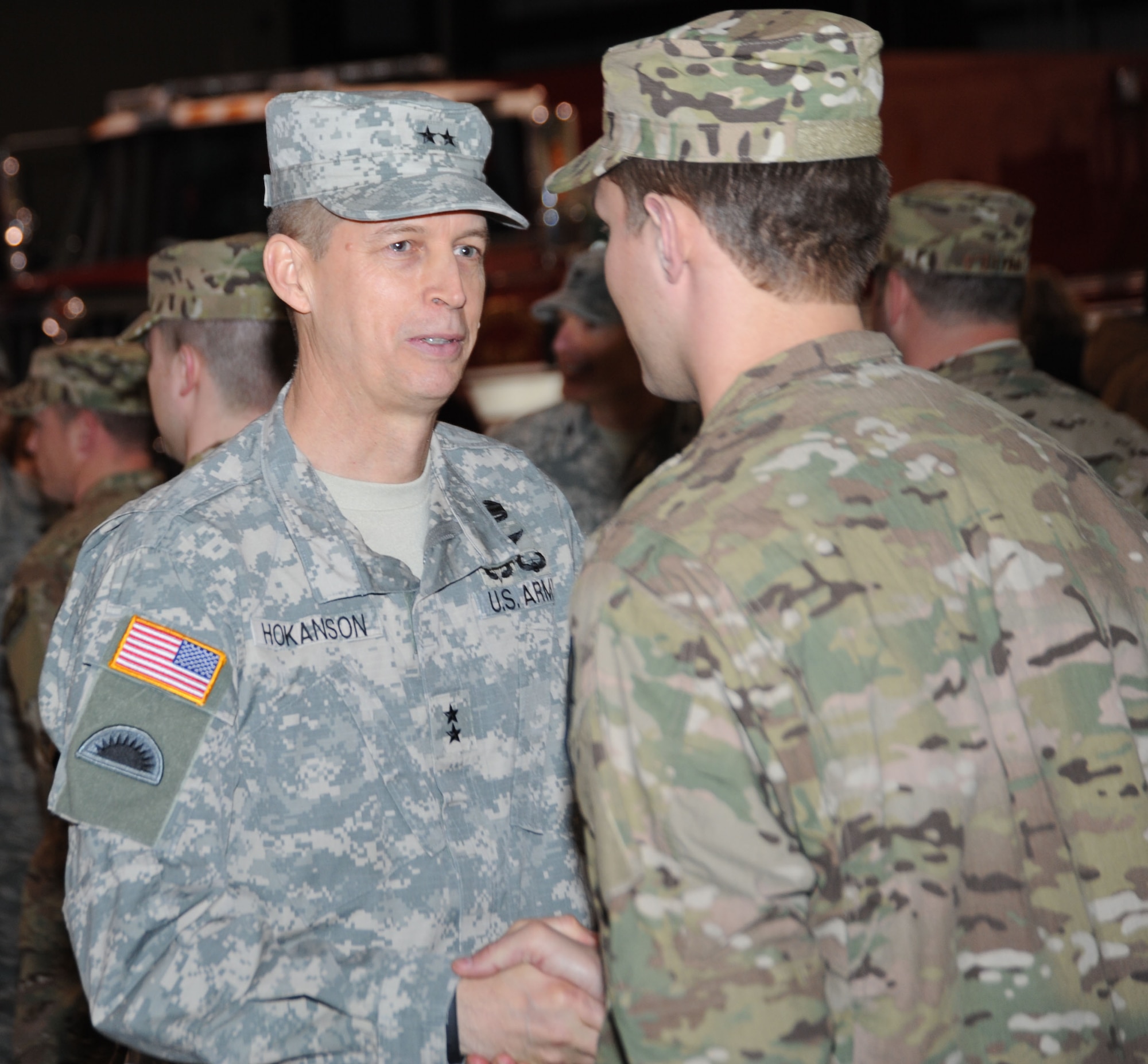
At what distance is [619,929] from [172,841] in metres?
0.57

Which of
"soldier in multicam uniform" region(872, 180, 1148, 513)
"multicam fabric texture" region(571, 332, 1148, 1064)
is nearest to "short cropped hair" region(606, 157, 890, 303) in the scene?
"multicam fabric texture" region(571, 332, 1148, 1064)

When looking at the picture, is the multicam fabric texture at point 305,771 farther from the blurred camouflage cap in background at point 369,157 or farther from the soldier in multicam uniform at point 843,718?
the soldier in multicam uniform at point 843,718

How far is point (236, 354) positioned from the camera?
2564mm

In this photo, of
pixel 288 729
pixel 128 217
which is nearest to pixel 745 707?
pixel 288 729

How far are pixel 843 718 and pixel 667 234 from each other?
1.73ft

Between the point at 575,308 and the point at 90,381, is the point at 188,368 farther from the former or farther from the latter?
the point at 575,308

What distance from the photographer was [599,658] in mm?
1207

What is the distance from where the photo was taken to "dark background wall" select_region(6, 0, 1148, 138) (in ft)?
48.3

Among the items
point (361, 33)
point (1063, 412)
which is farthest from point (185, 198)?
point (361, 33)

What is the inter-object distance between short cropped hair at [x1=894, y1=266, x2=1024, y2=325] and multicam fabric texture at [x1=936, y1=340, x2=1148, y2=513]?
80 mm

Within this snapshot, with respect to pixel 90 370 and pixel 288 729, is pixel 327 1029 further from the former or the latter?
pixel 90 370

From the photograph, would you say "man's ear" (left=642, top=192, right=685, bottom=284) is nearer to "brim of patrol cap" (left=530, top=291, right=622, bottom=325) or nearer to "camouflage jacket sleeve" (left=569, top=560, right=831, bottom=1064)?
"camouflage jacket sleeve" (left=569, top=560, right=831, bottom=1064)

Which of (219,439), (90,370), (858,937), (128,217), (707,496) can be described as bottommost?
(128,217)

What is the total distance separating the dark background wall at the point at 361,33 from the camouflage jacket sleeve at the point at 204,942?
1349 cm
